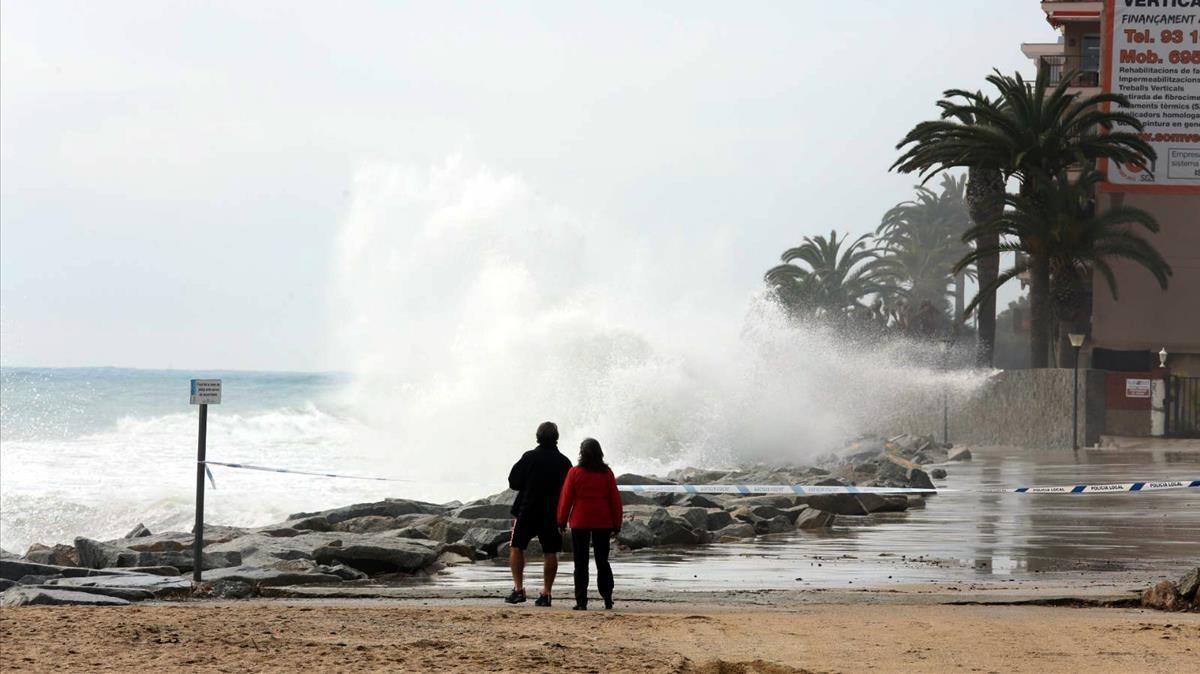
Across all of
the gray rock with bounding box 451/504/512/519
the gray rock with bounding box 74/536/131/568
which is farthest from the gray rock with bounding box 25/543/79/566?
the gray rock with bounding box 451/504/512/519

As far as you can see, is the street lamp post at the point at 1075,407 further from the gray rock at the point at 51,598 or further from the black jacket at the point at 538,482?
the gray rock at the point at 51,598

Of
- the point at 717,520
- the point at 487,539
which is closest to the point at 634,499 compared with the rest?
the point at 717,520

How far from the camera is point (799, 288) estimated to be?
8781cm

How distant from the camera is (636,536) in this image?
17125 millimetres

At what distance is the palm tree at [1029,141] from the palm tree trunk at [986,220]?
0.71 m

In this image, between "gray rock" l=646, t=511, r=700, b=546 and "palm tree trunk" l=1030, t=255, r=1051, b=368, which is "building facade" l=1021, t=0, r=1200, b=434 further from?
"gray rock" l=646, t=511, r=700, b=546

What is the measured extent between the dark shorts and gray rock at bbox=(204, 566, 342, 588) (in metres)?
2.12

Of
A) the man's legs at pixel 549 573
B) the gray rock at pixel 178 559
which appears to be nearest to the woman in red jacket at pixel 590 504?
the man's legs at pixel 549 573

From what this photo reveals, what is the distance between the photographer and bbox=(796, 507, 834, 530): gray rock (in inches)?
775

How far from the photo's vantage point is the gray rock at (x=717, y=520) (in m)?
19.1

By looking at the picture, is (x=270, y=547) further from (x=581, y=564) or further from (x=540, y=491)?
(x=581, y=564)

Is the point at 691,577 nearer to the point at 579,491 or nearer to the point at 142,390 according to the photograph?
the point at 579,491

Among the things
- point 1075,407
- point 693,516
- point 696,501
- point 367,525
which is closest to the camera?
point 693,516

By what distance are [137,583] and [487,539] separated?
14.5 ft
